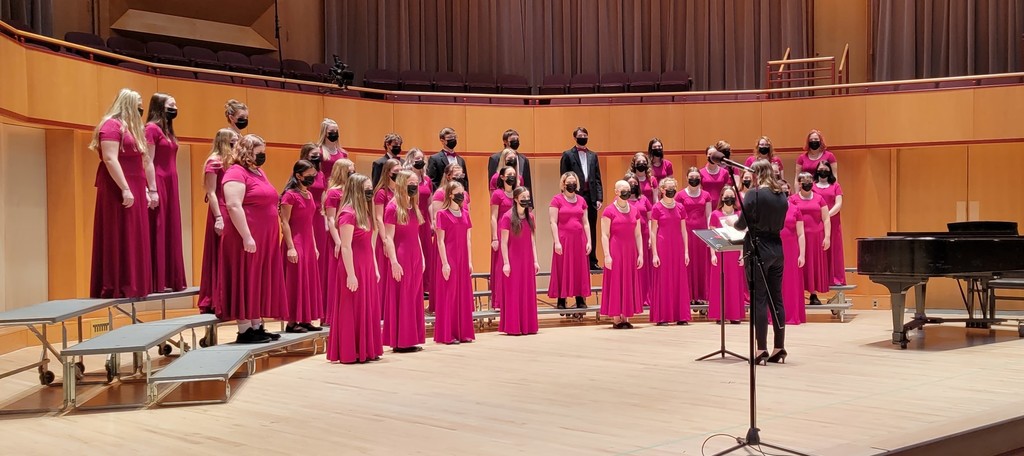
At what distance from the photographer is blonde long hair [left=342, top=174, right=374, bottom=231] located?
6438 mm

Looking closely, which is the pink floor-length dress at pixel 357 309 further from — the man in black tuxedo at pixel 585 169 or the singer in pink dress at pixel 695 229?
the singer in pink dress at pixel 695 229

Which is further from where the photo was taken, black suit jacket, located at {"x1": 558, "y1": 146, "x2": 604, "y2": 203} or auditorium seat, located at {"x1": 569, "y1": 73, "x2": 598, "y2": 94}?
auditorium seat, located at {"x1": 569, "y1": 73, "x2": 598, "y2": 94}

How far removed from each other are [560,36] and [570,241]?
7013 mm

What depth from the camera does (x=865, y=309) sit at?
10.6 meters

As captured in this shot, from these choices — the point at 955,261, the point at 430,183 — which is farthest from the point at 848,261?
the point at 430,183

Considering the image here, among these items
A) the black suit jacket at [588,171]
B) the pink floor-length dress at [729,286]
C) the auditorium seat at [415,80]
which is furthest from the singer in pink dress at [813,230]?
the auditorium seat at [415,80]

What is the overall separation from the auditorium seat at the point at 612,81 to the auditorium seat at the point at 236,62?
5049 millimetres

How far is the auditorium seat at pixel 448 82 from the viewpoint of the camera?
13.6 m

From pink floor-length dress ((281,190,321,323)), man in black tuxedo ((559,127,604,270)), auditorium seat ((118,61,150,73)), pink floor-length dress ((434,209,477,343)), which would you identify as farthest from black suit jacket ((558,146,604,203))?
auditorium seat ((118,61,150,73))

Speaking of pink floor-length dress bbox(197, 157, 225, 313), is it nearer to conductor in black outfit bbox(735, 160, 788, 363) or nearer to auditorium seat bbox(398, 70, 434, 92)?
conductor in black outfit bbox(735, 160, 788, 363)

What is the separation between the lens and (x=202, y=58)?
40.0 ft

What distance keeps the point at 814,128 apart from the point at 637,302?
369 centimetres

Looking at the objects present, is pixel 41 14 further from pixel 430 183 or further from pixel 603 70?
pixel 603 70

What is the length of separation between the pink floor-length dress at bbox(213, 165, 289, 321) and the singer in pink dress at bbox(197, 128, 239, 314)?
0.61 ft
